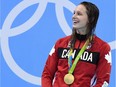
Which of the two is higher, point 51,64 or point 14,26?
point 14,26

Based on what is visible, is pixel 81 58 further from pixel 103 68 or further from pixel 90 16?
pixel 90 16

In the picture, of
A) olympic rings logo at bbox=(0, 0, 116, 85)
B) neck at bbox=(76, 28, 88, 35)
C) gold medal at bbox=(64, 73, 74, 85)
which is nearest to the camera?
gold medal at bbox=(64, 73, 74, 85)

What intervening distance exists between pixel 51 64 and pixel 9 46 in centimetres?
110

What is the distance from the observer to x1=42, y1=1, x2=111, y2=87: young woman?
2.04m

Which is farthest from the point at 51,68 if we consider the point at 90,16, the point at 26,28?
the point at 26,28

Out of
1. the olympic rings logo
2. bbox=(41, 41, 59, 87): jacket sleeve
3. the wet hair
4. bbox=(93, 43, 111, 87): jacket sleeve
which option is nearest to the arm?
bbox=(41, 41, 59, 87): jacket sleeve

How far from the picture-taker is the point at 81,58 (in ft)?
6.77

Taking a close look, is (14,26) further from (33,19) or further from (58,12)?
(58,12)

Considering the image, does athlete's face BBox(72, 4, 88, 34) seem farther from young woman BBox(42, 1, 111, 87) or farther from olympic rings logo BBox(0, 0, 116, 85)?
olympic rings logo BBox(0, 0, 116, 85)

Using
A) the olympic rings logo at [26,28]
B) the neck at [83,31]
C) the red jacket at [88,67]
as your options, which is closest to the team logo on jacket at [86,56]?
the red jacket at [88,67]

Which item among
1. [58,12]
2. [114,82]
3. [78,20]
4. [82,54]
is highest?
[58,12]

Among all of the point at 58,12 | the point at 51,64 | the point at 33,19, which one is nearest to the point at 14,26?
the point at 33,19

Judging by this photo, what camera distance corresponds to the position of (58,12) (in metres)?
3.15

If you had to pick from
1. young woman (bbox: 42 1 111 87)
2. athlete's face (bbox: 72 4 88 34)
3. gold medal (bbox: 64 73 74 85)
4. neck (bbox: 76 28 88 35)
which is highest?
athlete's face (bbox: 72 4 88 34)
